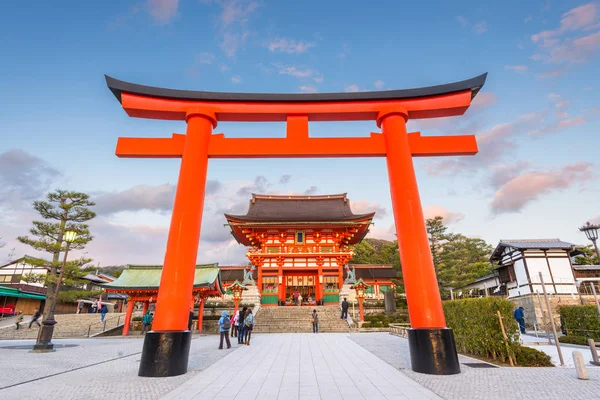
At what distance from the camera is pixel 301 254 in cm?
2592

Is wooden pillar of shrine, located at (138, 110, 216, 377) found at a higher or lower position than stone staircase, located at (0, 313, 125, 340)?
higher

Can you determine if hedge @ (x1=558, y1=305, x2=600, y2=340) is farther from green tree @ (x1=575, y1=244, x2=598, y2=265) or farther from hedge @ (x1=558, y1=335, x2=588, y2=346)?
green tree @ (x1=575, y1=244, x2=598, y2=265)

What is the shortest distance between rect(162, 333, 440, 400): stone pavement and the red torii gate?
941 millimetres

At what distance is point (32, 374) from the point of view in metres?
6.71

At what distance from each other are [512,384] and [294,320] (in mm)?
15857

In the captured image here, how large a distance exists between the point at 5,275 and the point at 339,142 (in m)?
48.2

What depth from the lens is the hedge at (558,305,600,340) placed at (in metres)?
11.7

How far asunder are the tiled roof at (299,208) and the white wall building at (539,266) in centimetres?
1153

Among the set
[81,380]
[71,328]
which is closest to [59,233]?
[71,328]

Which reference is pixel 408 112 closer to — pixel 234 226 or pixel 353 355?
pixel 353 355

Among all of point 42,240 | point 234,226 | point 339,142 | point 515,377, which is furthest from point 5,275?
point 515,377

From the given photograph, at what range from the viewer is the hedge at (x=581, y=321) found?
11680mm

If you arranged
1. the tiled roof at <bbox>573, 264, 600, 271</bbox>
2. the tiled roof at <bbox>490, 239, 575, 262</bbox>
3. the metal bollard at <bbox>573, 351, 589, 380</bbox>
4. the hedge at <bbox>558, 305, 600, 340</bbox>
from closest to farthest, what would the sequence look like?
1. the metal bollard at <bbox>573, 351, 589, 380</bbox>
2. the hedge at <bbox>558, 305, 600, 340</bbox>
3. the tiled roof at <bbox>490, 239, 575, 262</bbox>
4. the tiled roof at <bbox>573, 264, 600, 271</bbox>

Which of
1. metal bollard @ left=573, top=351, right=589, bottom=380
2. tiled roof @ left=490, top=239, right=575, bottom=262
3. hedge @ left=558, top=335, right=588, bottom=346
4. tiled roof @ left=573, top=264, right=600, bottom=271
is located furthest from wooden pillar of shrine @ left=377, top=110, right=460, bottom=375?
tiled roof @ left=573, top=264, right=600, bottom=271
